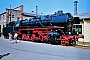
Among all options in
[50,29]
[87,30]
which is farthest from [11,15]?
[87,30]

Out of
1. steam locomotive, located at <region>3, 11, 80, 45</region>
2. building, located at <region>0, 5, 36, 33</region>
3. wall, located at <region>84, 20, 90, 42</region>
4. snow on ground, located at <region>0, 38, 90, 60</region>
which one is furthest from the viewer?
building, located at <region>0, 5, 36, 33</region>

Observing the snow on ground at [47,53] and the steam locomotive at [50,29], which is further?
the steam locomotive at [50,29]

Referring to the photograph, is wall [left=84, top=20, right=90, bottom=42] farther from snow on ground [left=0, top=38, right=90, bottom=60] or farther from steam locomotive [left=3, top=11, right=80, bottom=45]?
snow on ground [left=0, top=38, right=90, bottom=60]

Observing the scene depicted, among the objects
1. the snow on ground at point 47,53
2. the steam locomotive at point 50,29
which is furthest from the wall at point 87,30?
the snow on ground at point 47,53

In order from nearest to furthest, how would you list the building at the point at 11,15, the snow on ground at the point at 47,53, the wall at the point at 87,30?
the snow on ground at the point at 47,53
the wall at the point at 87,30
the building at the point at 11,15

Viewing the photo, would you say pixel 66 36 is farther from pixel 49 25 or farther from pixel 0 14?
pixel 0 14

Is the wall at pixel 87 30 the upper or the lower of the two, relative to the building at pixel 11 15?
lower

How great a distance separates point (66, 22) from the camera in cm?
2133

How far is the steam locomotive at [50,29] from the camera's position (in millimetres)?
21375

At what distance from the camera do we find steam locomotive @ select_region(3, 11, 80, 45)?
21.4m

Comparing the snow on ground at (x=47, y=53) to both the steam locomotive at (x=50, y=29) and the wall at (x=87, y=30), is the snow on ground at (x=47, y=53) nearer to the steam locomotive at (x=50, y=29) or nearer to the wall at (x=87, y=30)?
the steam locomotive at (x=50, y=29)

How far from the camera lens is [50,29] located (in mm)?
23594

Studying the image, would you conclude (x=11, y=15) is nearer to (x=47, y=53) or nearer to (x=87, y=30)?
(x=87, y=30)

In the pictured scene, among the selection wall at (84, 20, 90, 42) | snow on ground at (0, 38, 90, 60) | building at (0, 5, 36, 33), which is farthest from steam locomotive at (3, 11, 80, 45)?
building at (0, 5, 36, 33)
